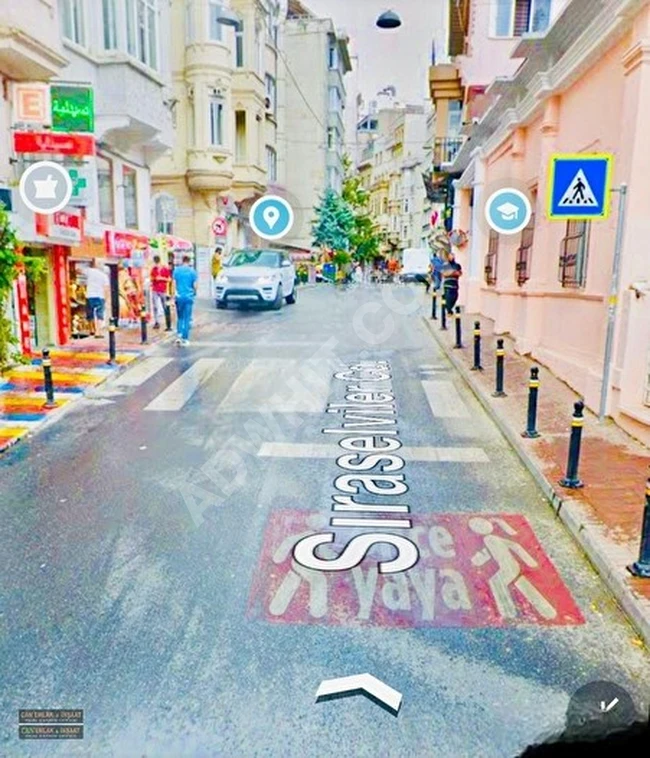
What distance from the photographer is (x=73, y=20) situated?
14.4 m

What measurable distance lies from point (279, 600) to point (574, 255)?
8211 millimetres

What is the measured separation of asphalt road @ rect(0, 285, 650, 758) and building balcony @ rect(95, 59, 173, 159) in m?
10.2

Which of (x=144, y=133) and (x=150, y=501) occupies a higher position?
(x=144, y=133)

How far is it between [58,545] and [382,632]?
8.66 ft

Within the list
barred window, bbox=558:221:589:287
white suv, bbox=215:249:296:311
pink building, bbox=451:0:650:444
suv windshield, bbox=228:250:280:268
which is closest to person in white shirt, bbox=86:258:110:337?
white suv, bbox=215:249:296:311

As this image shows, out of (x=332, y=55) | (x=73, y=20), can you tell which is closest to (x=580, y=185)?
(x=73, y=20)

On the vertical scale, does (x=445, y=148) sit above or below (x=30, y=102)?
above

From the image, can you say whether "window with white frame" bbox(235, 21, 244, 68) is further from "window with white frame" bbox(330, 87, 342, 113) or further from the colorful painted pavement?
"window with white frame" bbox(330, 87, 342, 113)

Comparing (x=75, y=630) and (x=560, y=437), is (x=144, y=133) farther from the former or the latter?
(x=75, y=630)

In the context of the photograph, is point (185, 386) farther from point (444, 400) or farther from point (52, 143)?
point (52, 143)

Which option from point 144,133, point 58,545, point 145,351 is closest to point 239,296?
point 144,133

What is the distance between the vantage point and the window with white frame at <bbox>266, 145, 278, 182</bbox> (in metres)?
31.3

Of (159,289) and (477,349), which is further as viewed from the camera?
(159,289)

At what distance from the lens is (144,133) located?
16.7 m
